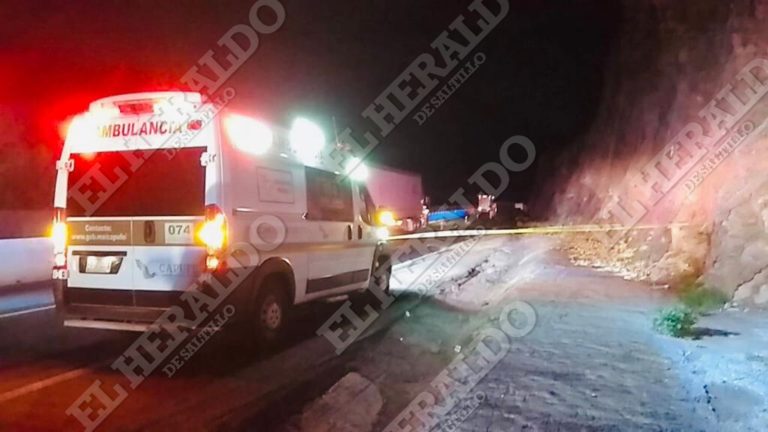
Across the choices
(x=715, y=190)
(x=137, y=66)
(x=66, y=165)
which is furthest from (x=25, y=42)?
(x=715, y=190)

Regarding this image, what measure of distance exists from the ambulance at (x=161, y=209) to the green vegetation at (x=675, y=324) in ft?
13.9

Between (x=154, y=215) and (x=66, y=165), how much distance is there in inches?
48.6

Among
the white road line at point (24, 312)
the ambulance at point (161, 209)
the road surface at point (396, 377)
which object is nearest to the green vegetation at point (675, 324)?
the road surface at point (396, 377)

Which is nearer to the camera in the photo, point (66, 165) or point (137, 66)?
point (66, 165)

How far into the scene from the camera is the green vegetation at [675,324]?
7.92m

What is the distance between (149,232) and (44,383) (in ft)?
5.51

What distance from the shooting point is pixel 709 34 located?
1639 centimetres

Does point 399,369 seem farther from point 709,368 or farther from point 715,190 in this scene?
point 715,190

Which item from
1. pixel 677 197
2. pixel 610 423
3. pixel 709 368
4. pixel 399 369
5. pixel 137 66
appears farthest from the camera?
pixel 137 66

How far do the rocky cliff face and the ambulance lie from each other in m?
6.88

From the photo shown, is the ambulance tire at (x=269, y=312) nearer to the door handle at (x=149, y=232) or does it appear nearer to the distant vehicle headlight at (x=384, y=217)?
the door handle at (x=149, y=232)

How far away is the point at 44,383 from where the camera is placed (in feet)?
21.9

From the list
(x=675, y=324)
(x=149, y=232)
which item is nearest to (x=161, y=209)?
(x=149, y=232)

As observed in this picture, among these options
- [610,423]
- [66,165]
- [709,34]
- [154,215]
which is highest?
[709,34]
